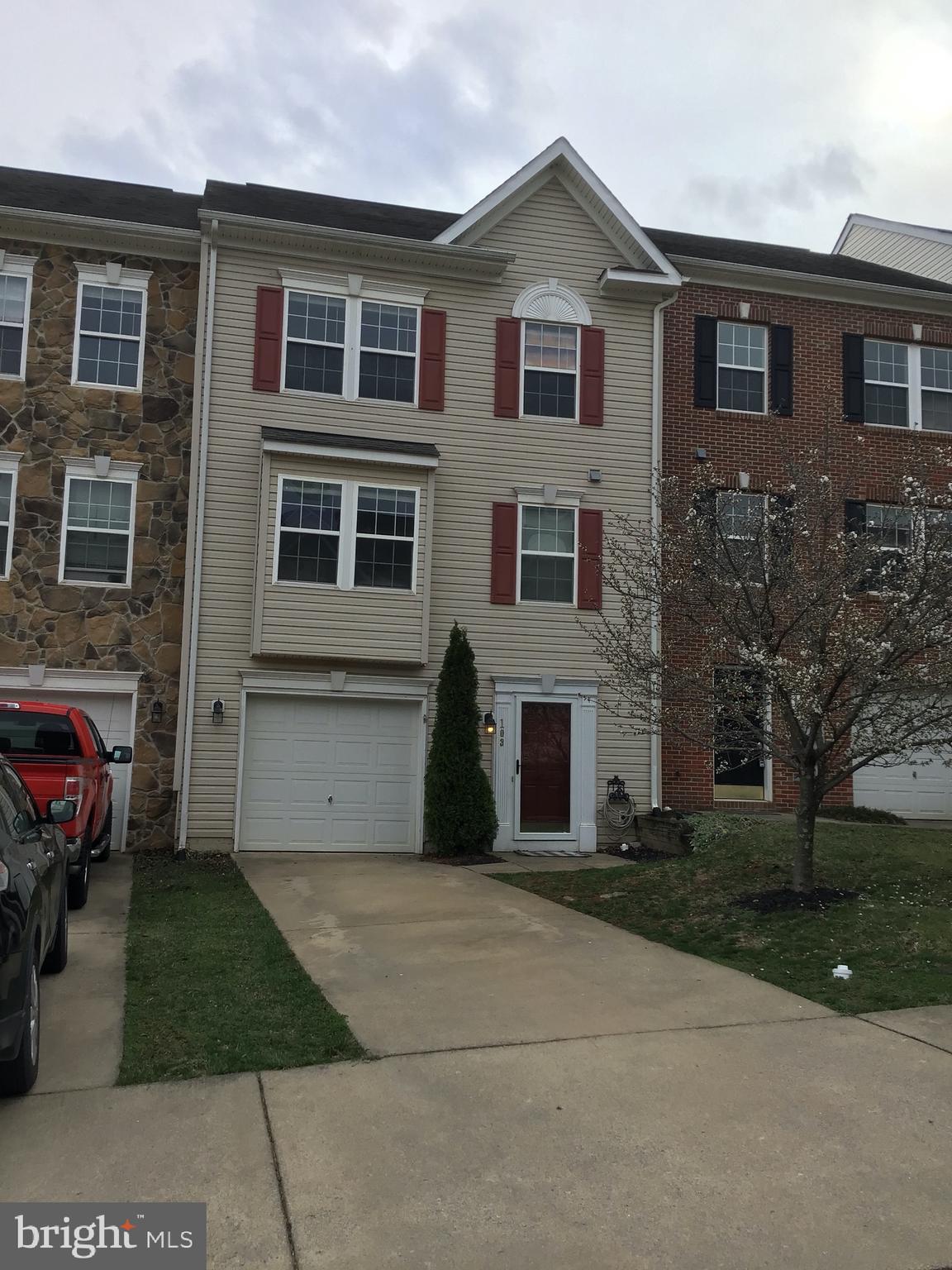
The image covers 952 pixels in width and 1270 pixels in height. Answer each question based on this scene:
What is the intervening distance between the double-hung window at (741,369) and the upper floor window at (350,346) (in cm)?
521

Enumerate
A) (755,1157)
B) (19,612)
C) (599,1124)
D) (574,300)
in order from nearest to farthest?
(755,1157) < (599,1124) < (19,612) < (574,300)

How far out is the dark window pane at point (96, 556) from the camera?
14.0m

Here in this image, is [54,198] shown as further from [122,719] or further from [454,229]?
[122,719]

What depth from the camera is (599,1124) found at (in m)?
4.32

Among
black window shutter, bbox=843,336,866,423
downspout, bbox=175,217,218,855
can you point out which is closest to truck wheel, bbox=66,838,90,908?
downspout, bbox=175,217,218,855

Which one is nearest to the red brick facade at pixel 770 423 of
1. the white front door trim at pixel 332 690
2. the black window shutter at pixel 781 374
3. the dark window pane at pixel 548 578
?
the black window shutter at pixel 781 374

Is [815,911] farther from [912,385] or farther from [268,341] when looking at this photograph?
[912,385]

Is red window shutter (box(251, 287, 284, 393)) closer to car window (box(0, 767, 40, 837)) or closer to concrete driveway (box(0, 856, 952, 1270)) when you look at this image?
car window (box(0, 767, 40, 837))

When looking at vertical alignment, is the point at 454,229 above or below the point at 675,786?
above

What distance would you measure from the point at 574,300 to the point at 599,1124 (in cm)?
1360

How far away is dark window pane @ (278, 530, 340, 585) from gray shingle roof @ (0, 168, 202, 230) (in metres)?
5.07

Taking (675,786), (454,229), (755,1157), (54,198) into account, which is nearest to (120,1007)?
(755,1157)

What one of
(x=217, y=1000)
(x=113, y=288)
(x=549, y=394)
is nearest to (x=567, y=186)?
(x=549, y=394)

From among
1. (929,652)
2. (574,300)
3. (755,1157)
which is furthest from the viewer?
(574,300)
